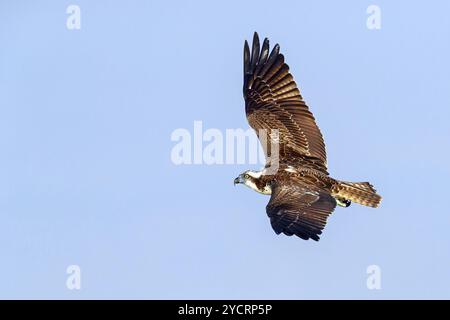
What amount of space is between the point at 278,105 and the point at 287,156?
1.37 metres

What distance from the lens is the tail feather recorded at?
23250mm

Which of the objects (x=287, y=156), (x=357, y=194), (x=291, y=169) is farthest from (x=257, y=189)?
(x=357, y=194)

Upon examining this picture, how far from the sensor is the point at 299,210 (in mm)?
21578

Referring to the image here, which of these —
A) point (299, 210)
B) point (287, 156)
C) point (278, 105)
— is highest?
point (278, 105)

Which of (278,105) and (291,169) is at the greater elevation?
(278,105)

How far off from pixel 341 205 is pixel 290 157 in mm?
1440

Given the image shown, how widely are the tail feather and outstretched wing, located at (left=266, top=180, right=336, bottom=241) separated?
0.67 m

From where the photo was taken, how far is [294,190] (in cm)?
2256

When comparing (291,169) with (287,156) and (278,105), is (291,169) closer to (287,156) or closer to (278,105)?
(287,156)

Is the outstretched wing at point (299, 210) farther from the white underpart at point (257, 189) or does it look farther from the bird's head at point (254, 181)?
the bird's head at point (254, 181)

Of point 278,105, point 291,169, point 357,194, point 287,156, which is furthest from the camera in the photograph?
point 278,105

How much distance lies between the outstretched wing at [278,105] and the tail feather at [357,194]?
3.21 feet
